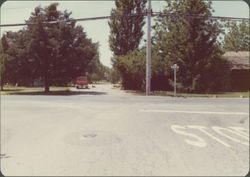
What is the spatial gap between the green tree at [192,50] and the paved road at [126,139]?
8128mm

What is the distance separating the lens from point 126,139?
6250 millimetres

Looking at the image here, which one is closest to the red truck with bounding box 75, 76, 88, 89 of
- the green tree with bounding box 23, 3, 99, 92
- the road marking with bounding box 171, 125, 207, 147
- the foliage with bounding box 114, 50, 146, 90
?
the foliage with bounding box 114, 50, 146, 90

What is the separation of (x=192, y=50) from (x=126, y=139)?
13.2 meters

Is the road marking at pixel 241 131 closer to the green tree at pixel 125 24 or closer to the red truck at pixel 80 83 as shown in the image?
the green tree at pixel 125 24

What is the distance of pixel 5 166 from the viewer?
218 inches

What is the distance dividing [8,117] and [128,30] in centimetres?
312

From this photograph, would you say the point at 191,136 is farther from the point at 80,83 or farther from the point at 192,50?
the point at 192,50

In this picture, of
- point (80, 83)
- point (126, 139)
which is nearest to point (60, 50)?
point (80, 83)

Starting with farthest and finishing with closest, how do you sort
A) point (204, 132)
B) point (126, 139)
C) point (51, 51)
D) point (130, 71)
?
point (51, 51)
point (130, 71)
point (204, 132)
point (126, 139)

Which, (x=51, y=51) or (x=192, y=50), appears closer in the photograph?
(x=192, y=50)

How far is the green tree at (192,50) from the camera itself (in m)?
17.0

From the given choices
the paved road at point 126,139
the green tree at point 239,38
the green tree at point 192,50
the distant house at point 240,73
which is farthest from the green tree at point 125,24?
the green tree at point 239,38

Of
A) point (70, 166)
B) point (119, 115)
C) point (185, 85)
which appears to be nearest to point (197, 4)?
point (185, 85)

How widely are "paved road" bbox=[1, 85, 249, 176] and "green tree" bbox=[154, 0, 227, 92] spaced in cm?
813
